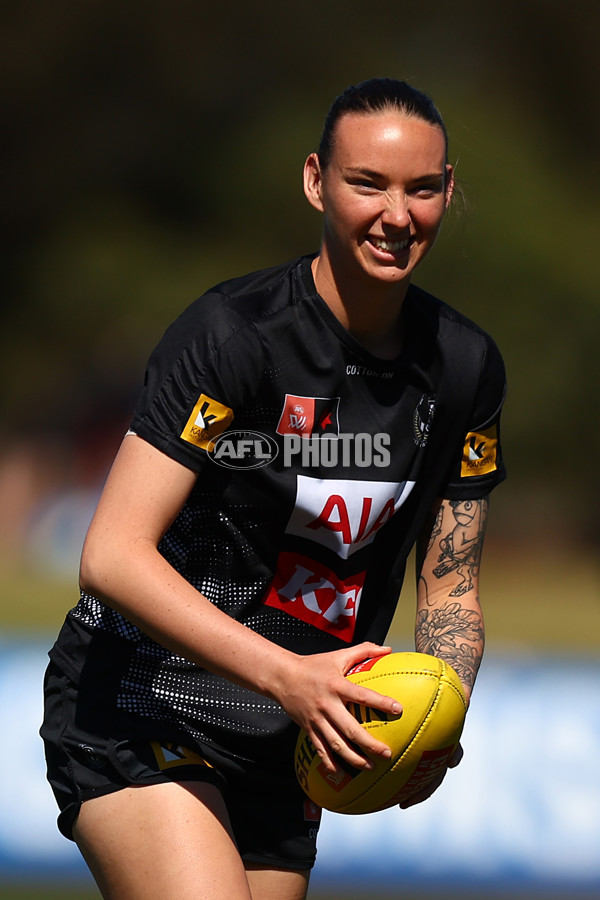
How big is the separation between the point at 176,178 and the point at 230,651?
346 inches

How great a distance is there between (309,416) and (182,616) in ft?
1.68

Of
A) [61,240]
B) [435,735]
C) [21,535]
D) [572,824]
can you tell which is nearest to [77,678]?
[435,735]

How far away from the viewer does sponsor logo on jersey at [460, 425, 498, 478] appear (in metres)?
2.56

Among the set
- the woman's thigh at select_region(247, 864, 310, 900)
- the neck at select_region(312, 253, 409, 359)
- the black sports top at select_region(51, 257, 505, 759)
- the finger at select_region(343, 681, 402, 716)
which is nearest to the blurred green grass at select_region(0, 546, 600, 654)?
the woman's thigh at select_region(247, 864, 310, 900)

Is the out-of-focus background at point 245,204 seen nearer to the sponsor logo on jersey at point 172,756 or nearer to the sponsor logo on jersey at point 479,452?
the sponsor logo on jersey at point 479,452

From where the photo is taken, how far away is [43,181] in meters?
10.2

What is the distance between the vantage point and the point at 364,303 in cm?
235

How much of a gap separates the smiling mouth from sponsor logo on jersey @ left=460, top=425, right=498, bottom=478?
49 cm

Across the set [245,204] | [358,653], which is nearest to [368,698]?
[358,653]

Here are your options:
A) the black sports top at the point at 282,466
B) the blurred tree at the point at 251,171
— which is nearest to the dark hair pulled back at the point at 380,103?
the black sports top at the point at 282,466

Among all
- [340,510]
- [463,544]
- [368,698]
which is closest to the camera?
[368,698]

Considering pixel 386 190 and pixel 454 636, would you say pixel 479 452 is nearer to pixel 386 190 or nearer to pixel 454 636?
pixel 454 636

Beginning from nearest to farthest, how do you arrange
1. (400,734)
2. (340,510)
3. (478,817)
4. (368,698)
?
(368,698), (400,734), (340,510), (478,817)

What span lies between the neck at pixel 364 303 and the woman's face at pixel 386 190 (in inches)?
2.2
